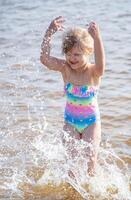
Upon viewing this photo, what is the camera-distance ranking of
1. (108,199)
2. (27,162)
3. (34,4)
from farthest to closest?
(34,4), (27,162), (108,199)

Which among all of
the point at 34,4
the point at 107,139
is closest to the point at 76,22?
the point at 34,4

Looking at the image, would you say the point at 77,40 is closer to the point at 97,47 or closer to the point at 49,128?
the point at 97,47

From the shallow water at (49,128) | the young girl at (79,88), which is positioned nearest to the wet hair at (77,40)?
the young girl at (79,88)

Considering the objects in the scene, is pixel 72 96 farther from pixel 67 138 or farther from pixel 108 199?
pixel 108 199

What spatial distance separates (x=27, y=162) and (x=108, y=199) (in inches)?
47.2

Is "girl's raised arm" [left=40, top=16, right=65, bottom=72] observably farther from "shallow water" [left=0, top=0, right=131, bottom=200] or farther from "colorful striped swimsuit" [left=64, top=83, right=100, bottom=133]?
"shallow water" [left=0, top=0, right=131, bottom=200]

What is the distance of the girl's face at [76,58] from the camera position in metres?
5.17

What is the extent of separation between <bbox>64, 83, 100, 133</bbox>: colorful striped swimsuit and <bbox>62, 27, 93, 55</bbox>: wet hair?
35 centimetres

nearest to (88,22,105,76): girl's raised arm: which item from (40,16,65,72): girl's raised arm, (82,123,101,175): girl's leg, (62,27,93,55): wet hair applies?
(62,27,93,55): wet hair

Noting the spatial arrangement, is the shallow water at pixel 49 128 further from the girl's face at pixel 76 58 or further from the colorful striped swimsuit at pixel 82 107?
the girl's face at pixel 76 58

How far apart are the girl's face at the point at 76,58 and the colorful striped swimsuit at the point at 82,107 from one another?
195mm

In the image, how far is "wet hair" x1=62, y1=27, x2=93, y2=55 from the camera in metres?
5.16

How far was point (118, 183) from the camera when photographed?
17.8 ft

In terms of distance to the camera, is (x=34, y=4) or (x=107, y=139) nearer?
(x=107, y=139)
